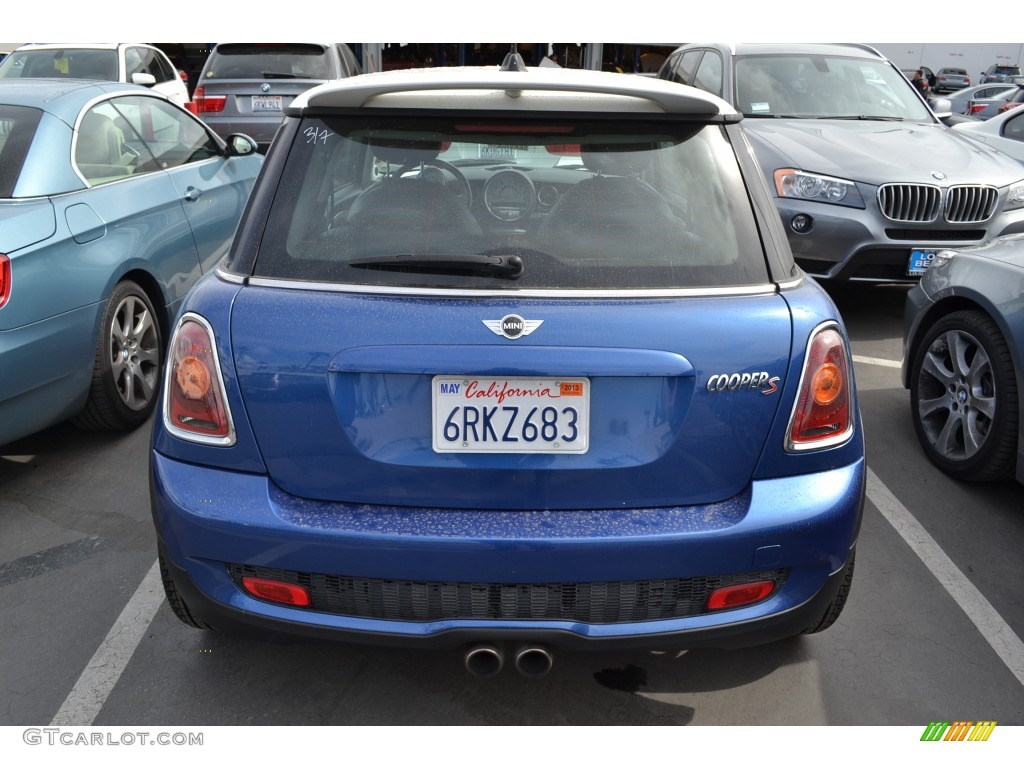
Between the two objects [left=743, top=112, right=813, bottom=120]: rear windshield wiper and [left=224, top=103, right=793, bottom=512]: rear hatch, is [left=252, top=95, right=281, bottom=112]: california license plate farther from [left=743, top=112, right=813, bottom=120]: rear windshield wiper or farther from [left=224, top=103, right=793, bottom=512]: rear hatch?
[left=224, top=103, right=793, bottom=512]: rear hatch

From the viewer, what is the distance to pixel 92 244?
13.2 feet

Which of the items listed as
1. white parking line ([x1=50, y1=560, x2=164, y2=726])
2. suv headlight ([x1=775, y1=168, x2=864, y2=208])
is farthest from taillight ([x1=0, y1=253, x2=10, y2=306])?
suv headlight ([x1=775, y1=168, x2=864, y2=208])

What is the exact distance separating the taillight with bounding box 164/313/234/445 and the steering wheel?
64 cm

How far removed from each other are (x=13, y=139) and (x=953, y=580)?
4.25m

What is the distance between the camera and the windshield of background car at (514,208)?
2.22 metres

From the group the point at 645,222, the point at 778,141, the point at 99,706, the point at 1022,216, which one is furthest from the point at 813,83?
the point at 99,706

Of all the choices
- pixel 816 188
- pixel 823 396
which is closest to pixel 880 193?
pixel 816 188

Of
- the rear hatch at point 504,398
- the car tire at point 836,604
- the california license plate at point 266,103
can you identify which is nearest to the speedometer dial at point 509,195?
the rear hatch at point 504,398

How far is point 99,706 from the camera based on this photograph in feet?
8.39

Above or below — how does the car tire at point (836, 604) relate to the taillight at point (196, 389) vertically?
below

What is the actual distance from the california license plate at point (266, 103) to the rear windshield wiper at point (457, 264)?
8531mm

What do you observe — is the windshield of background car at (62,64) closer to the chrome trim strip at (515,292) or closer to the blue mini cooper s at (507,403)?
the blue mini cooper s at (507,403)

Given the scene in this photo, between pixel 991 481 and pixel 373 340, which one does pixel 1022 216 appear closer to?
pixel 991 481

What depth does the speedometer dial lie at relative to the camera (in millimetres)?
2340
